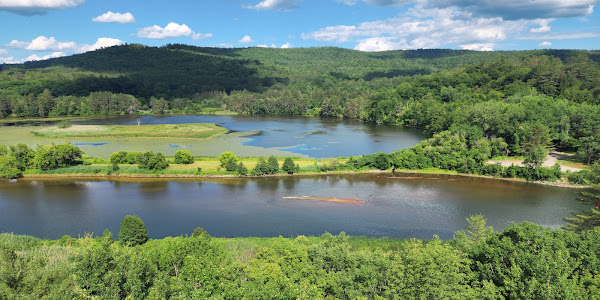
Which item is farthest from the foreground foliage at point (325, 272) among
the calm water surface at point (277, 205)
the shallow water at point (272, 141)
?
the shallow water at point (272, 141)

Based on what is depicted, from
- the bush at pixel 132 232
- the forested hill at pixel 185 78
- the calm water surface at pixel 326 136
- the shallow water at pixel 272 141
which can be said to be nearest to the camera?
the bush at pixel 132 232

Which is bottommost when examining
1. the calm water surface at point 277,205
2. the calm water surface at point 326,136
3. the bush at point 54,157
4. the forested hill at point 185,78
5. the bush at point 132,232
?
the calm water surface at point 277,205

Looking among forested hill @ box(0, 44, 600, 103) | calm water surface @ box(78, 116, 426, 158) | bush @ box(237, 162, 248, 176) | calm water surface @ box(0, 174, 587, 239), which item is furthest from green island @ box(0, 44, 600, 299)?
calm water surface @ box(78, 116, 426, 158)

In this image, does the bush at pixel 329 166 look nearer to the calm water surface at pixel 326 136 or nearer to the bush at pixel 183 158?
the calm water surface at pixel 326 136

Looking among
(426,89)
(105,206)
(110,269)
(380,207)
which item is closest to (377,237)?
(380,207)

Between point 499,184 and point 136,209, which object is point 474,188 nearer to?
point 499,184

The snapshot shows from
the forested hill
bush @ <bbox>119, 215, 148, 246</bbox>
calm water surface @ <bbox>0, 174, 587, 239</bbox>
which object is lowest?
calm water surface @ <bbox>0, 174, 587, 239</bbox>

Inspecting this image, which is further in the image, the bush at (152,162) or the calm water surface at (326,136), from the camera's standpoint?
the calm water surface at (326,136)

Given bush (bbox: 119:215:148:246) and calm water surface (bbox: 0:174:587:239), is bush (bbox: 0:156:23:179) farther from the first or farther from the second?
bush (bbox: 119:215:148:246)

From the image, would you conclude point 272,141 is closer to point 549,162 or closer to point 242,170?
point 242,170
